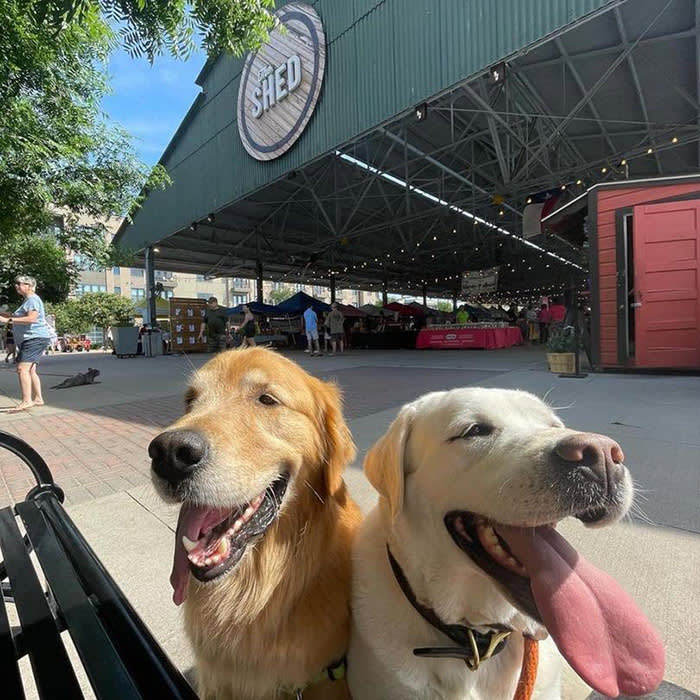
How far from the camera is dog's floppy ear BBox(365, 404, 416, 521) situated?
1214 millimetres

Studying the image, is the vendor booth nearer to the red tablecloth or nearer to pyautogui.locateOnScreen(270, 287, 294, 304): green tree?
the red tablecloth

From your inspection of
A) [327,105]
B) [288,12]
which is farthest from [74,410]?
[288,12]

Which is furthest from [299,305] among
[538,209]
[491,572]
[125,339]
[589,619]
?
[589,619]

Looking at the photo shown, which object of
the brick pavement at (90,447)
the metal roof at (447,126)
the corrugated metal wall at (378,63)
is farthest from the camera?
the metal roof at (447,126)

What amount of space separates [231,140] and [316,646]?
51.4 feet

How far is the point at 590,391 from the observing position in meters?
5.68

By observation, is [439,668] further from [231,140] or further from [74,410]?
[231,140]

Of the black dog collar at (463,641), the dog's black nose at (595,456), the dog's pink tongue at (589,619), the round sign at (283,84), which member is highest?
the round sign at (283,84)

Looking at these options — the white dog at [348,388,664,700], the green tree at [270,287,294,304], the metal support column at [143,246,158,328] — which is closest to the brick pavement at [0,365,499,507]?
the white dog at [348,388,664,700]

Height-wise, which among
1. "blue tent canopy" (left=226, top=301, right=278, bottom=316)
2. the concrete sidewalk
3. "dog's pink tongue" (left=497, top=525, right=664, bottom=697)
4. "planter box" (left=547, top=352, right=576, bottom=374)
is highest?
"blue tent canopy" (left=226, top=301, right=278, bottom=316)

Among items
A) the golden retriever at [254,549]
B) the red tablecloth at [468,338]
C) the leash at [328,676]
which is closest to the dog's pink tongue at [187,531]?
the golden retriever at [254,549]

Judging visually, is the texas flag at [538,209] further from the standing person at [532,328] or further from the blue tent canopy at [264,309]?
the blue tent canopy at [264,309]

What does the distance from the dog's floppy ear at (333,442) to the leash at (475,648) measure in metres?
0.43

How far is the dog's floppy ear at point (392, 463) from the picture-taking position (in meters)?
1.21
